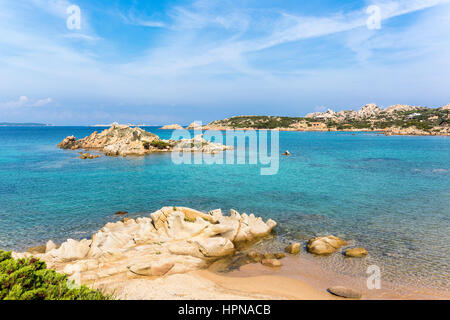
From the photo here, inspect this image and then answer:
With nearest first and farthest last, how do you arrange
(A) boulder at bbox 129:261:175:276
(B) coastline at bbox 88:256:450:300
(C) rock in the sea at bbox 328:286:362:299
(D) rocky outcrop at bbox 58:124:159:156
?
(B) coastline at bbox 88:256:450:300, (C) rock in the sea at bbox 328:286:362:299, (A) boulder at bbox 129:261:175:276, (D) rocky outcrop at bbox 58:124:159:156

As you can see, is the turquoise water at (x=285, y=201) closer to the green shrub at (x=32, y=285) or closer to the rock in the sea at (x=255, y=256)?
the rock in the sea at (x=255, y=256)

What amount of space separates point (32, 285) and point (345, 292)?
11.4 meters

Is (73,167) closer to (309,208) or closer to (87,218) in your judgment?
(87,218)

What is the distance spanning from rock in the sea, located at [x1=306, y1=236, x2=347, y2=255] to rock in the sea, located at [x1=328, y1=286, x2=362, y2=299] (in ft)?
12.9

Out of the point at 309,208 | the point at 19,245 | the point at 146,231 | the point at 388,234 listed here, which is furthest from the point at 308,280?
the point at 19,245

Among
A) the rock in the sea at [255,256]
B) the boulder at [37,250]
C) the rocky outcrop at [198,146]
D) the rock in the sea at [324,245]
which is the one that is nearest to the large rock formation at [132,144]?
the rocky outcrop at [198,146]

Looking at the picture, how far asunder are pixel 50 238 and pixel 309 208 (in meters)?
20.0

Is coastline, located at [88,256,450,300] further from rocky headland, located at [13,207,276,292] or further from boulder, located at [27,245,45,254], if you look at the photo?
boulder, located at [27,245,45,254]

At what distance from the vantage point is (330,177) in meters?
37.9

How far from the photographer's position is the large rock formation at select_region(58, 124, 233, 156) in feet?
229

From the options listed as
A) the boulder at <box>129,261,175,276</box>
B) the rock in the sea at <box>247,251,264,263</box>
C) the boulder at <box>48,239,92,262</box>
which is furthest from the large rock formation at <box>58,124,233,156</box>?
the boulder at <box>129,261,175,276</box>

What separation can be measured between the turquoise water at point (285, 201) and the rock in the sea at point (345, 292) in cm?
287
